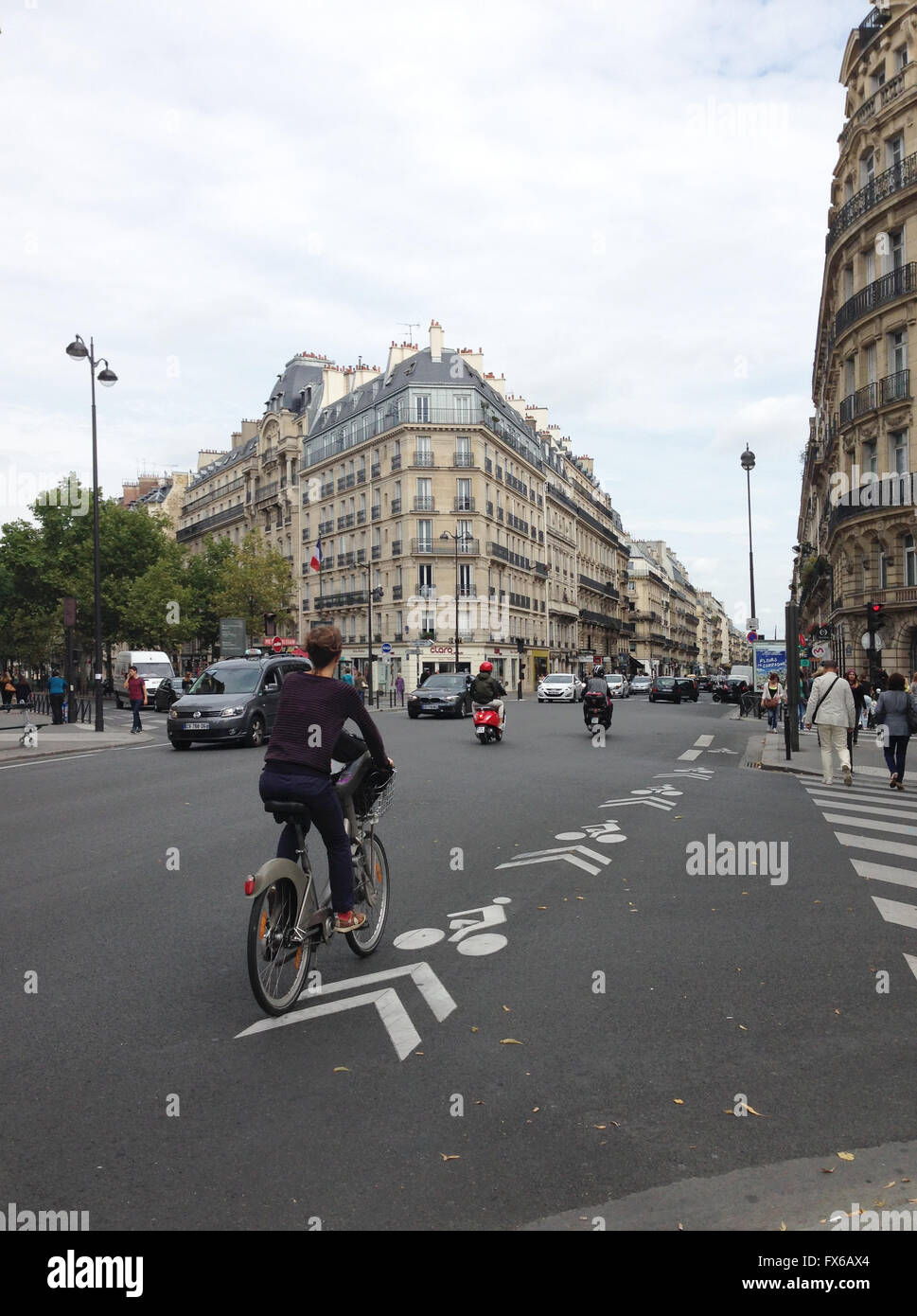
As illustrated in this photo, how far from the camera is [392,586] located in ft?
201

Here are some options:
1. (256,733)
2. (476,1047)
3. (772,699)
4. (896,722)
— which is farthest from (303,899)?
(772,699)

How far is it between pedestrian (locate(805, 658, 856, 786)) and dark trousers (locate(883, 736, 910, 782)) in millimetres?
577

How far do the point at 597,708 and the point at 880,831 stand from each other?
13.0m

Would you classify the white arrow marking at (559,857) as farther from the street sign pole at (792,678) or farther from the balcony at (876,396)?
the balcony at (876,396)

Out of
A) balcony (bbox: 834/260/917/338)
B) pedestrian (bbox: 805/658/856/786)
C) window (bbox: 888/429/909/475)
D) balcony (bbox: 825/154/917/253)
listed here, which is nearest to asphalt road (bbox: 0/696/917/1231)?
pedestrian (bbox: 805/658/856/786)

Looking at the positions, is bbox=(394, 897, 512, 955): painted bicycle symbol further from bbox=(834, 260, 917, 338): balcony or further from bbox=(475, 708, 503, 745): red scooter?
bbox=(834, 260, 917, 338): balcony

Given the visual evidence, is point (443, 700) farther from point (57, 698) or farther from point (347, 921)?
point (347, 921)

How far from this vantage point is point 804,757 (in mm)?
18344

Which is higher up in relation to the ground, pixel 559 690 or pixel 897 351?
pixel 897 351

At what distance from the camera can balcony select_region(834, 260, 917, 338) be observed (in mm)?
31688

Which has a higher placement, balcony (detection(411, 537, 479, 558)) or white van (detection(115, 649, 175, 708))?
balcony (detection(411, 537, 479, 558))

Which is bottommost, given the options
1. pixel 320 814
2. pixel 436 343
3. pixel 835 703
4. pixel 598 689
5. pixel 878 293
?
pixel 320 814
